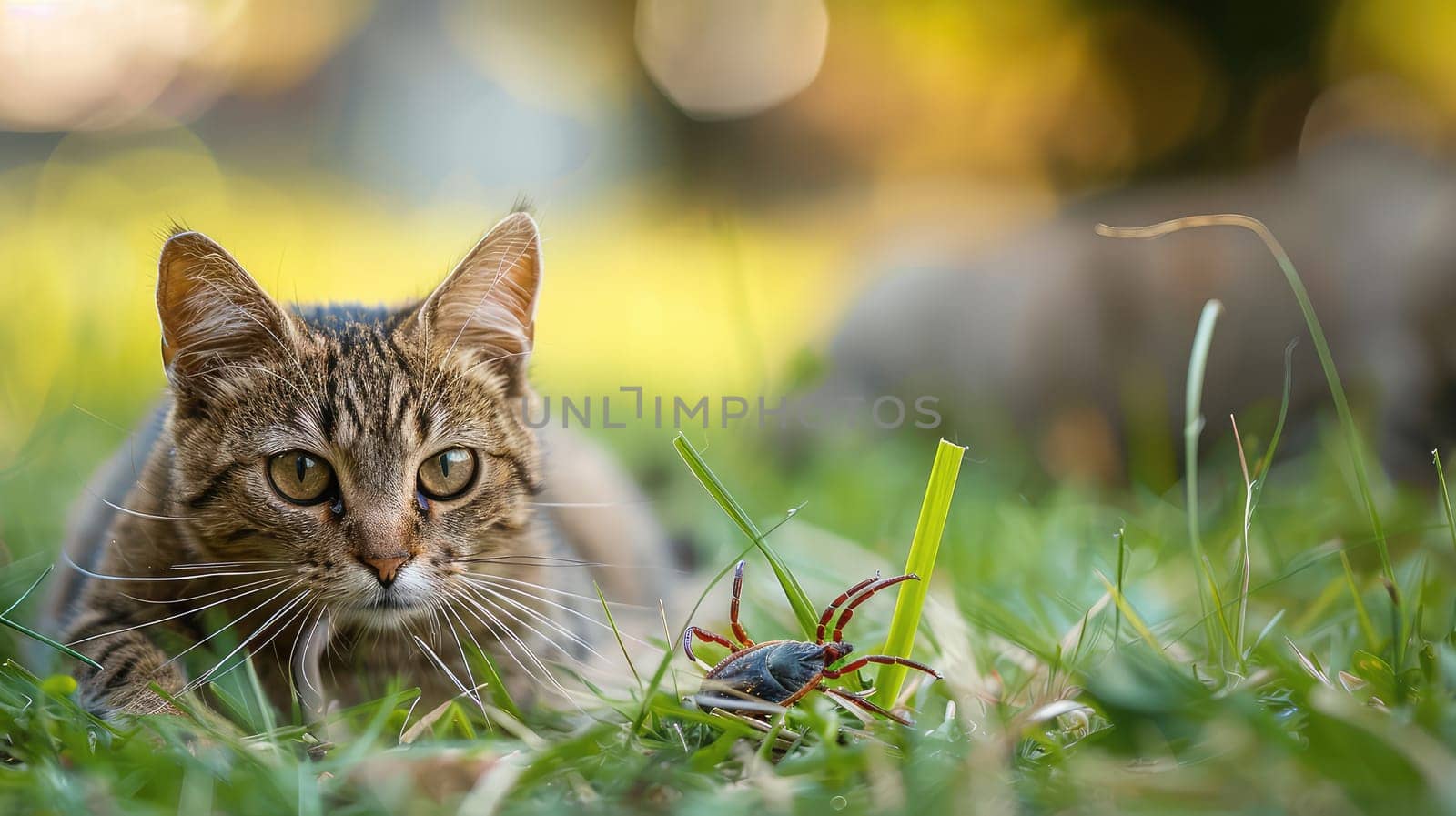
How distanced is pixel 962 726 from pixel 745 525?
0.91 feet

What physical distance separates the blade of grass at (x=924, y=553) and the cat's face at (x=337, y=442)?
0.48 meters

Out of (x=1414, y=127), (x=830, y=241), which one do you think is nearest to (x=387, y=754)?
(x=1414, y=127)

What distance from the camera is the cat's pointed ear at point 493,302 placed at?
1180mm

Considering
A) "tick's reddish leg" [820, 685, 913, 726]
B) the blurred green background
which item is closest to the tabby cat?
"tick's reddish leg" [820, 685, 913, 726]

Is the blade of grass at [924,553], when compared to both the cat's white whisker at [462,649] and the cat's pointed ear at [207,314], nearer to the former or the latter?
the cat's white whisker at [462,649]

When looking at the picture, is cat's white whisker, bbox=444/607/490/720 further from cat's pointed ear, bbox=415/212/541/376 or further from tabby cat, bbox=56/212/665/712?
cat's pointed ear, bbox=415/212/541/376

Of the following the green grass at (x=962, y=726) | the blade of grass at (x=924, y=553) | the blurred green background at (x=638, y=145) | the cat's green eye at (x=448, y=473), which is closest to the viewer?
the green grass at (x=962, y=726)

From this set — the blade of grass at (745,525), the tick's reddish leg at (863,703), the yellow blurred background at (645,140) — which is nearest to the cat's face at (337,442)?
the blade of grass at (745,525)

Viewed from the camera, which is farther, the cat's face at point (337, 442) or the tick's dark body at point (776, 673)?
the cat's face at point (337, 442)

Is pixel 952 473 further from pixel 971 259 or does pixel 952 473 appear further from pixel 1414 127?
pixel 1414 127

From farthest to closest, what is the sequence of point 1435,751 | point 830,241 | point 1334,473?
point 830,241 → point 1334,473 → point 1435,751

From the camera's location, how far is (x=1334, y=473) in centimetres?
192

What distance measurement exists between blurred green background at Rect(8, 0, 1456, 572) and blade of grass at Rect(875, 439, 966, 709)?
3.27 ft

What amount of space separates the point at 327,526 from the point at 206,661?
0.70ft
